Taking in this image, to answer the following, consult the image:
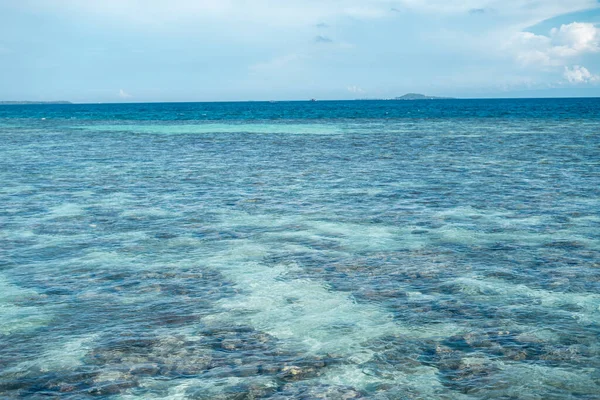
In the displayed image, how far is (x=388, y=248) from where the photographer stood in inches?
536

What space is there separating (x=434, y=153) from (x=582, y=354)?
27.8m

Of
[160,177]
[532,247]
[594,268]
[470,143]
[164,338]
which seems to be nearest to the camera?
[164,338]

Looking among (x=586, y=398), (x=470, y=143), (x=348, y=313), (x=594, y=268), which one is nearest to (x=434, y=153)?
(x=470, y=143)

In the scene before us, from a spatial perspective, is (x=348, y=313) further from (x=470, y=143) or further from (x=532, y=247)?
(x=470, y=143)

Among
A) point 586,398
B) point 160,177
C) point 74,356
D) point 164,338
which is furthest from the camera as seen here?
point 160,177

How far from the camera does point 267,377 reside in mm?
7426

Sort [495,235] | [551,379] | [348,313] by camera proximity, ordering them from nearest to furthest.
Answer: [551,379]
[348,313]
[495,235]

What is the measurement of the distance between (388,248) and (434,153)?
22714 millimetres

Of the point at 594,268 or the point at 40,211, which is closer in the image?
the point at 594,268

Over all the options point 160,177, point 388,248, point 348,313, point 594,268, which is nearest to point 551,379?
point 348,313

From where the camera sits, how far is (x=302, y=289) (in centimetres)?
1095

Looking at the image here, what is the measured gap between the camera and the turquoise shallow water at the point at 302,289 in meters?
7.48

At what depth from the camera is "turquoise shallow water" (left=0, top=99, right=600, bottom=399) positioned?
7.48 meters

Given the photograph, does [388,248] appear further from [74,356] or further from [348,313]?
[74,356]
